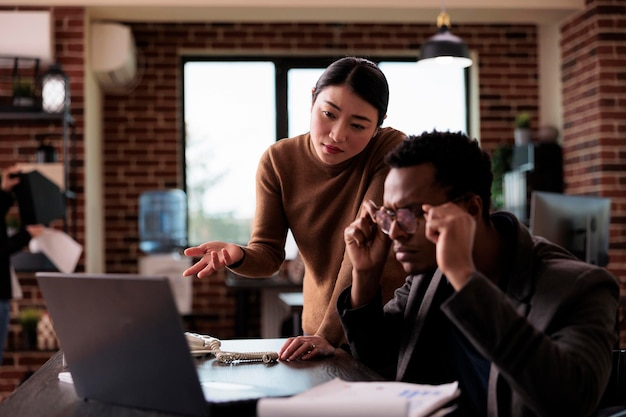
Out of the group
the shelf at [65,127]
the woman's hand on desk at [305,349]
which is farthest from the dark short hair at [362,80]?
the shelf at [65,127]

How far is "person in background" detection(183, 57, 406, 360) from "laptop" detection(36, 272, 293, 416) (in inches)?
24.1

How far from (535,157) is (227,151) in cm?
228

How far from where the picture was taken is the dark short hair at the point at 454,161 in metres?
1.50

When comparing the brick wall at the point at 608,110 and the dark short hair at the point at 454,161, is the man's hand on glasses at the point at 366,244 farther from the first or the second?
the brick wall at the point at 608,110

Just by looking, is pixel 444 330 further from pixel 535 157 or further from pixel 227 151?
pixel 227 151

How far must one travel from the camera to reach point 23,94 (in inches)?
196

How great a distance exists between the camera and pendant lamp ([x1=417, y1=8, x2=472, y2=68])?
483cm

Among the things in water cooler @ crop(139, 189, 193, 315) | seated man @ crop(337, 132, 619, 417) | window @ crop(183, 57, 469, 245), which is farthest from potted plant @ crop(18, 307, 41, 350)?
seated man @ crop(337, 132, 619, 417)

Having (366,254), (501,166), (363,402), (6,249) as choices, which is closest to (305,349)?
(366,254)

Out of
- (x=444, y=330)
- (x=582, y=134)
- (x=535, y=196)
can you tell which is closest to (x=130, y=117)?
(x=582, y=134)

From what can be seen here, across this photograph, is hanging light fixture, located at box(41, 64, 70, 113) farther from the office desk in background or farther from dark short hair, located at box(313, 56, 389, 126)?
dark short hair, located at box(313, 56, 389, 126)

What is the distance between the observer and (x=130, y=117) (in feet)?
20.4

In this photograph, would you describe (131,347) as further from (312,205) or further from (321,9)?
(321,9)

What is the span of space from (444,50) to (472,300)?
3.75 meters
